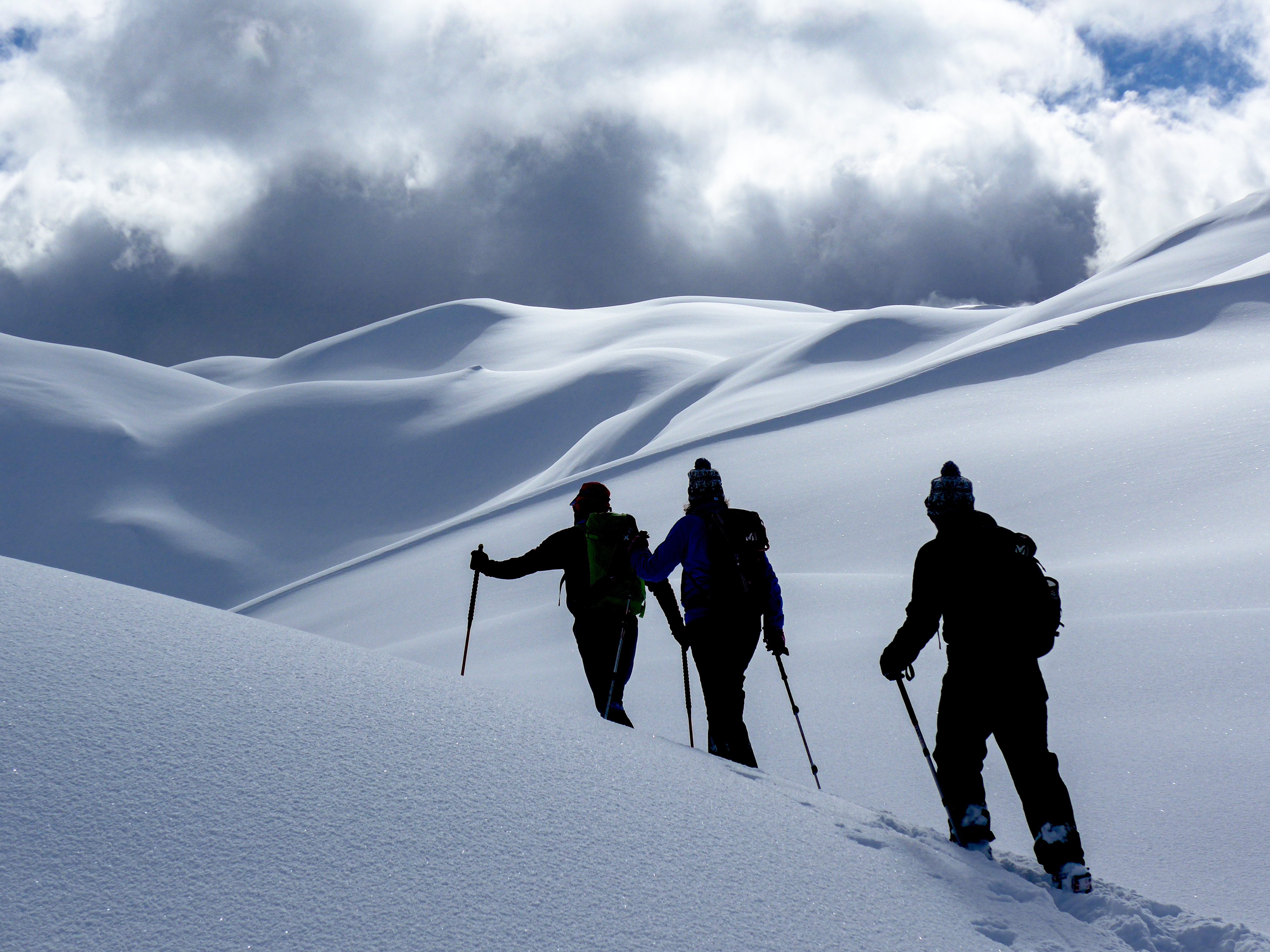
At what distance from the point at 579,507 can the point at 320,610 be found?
1414cm

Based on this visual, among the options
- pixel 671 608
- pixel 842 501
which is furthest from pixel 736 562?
pixel 842 501

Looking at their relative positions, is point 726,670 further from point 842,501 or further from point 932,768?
point 842,501

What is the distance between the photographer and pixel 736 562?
4723 mm

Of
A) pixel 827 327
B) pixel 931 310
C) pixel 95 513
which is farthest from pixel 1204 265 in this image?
pixel 95 513

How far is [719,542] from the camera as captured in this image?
4750mm

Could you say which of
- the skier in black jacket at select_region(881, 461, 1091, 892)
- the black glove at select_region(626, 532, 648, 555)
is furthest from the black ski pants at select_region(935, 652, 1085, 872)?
the black glove at select_region(626, 532, 648, 555)

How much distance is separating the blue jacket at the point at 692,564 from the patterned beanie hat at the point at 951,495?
1108 millimetres

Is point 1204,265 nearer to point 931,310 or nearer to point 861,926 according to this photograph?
point 931,310

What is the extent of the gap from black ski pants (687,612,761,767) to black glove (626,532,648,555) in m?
0.47

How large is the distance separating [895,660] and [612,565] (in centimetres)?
188

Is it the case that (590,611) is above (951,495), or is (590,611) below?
below

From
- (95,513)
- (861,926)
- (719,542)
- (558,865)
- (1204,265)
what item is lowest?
(861,926)

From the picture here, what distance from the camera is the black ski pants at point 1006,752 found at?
349 centimetres

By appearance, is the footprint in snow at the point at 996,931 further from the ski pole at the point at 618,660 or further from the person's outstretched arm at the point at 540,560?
the person's outstretched arm at the point at 540,560
